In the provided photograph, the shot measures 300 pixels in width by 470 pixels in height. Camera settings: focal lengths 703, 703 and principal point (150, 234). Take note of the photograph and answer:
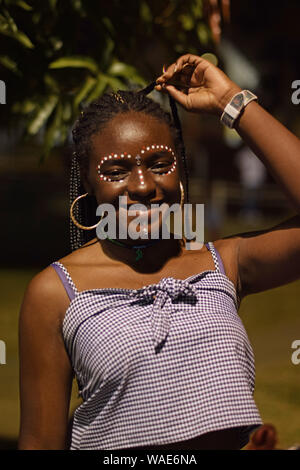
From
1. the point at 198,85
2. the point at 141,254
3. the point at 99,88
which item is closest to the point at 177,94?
the point at 198,85

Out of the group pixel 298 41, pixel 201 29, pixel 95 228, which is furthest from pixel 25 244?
pixel 95 228

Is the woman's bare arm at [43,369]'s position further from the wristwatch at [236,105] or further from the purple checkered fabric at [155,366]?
the wristwatch at [236,105]

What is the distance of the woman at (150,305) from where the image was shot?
2.03 meters

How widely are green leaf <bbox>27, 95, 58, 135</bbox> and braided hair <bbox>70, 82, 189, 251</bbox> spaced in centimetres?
117

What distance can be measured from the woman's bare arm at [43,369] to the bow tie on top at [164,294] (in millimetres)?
251

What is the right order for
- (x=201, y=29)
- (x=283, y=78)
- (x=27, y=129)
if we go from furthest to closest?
(x=283, y=78) < (x=201, y=29) < (x=27, y=129)

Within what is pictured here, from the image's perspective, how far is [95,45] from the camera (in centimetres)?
398

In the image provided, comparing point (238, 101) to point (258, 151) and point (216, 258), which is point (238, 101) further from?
point (216, 258)

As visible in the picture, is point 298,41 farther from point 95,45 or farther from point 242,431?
point 242,431

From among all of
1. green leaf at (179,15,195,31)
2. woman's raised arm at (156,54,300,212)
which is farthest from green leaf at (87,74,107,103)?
woman's raised arm at (156,54,300,212)

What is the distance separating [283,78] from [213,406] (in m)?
19.6

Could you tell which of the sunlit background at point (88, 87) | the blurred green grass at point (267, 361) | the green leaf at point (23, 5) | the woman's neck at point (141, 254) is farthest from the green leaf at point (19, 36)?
the blurred green grass at point (267, 361)

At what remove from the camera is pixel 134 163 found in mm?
2229

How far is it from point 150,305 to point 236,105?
70 centimetres
